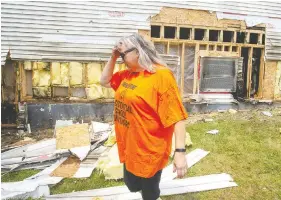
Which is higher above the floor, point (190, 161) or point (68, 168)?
point (190, 161)

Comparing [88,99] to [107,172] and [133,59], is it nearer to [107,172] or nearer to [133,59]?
[107,172]

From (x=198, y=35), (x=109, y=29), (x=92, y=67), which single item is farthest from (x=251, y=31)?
(x=92, y=67)

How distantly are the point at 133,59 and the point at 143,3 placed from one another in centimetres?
793

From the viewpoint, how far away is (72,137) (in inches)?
258

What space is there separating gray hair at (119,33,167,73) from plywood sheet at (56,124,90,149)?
416cm

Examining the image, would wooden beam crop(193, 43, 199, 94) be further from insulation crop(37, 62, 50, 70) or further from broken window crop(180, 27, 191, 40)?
insulation crop(37, 62, 50, 70)

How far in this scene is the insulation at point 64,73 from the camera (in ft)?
30.9

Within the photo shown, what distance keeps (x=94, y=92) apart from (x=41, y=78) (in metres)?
1.75

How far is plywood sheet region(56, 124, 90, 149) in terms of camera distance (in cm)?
638

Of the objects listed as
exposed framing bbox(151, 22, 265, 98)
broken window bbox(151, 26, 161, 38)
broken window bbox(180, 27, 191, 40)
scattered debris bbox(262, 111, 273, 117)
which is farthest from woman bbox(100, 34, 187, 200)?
scattered debris bbox(262, 111, 273, 117)

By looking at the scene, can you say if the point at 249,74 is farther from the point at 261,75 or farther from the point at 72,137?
the point at 72,137

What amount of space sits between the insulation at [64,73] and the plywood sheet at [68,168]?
154 inches

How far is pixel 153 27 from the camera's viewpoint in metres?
10.3

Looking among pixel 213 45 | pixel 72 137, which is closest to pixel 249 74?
pixel 213 45
